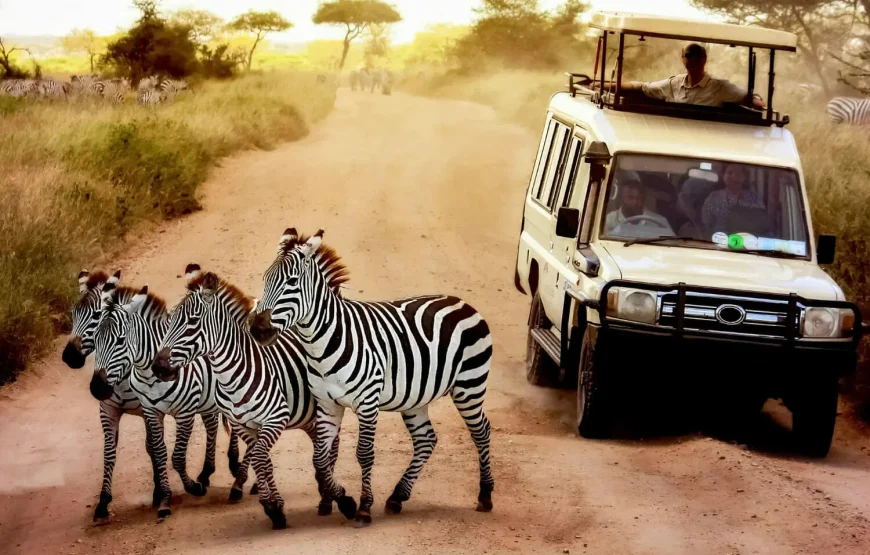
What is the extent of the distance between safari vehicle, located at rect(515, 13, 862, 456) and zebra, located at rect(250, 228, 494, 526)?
115 centimetres

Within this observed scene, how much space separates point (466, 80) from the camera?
47.4 m

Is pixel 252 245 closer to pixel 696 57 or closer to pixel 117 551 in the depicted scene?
pixel 696 57

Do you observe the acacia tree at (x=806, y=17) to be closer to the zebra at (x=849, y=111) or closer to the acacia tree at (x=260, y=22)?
the zebra at (x=849, y=111)

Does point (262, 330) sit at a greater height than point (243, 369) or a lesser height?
greater

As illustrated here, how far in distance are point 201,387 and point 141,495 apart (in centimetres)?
87

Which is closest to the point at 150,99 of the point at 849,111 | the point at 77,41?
the point at 849,111

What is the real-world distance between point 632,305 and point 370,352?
1.93 meters

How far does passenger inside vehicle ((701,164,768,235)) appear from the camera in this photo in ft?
28.3

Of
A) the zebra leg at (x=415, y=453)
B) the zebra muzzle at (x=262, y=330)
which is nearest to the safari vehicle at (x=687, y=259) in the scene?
→ the zebra leg at (x=415, y=453)

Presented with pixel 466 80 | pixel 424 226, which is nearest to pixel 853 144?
pixel 424 226

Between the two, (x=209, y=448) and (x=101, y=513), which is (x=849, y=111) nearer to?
(x=209, y=448)

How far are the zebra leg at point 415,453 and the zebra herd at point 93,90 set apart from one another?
19139mm

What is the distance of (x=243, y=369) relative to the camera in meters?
6.73

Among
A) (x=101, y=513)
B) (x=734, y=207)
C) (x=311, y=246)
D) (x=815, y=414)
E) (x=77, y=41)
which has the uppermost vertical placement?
(x=311, y=246)
